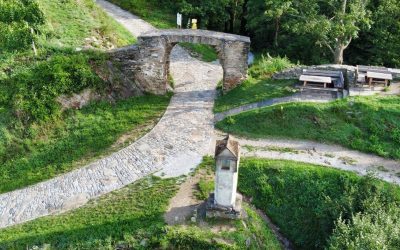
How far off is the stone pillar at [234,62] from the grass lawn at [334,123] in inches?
99.3

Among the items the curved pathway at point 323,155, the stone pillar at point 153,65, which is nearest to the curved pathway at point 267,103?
the curved pathway at point 323,155

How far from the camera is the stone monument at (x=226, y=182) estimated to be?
45.1ft

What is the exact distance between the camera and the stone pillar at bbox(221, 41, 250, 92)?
20.5m

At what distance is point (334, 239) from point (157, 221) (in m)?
5.53

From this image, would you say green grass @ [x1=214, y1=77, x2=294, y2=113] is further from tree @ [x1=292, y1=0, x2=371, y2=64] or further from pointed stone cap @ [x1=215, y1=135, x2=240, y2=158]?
pointed stone cap @ [x1=215, y1=135, x2=240, y2=158]

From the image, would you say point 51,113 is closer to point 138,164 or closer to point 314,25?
point 138,164

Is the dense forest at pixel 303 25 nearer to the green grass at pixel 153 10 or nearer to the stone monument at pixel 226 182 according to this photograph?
the green grass at pixel 153 10

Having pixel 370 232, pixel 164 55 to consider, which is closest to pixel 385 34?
pixel 164 55

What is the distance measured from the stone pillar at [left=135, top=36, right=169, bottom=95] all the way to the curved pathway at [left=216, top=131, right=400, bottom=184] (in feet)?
17.4

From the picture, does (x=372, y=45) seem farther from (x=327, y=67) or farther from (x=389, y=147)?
(x=389, y=147)

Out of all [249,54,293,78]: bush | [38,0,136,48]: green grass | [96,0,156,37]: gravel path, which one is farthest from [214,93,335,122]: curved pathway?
[96,0,156,37]: gravel path

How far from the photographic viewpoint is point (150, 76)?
70.5ft

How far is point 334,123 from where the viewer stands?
1867 centimetres

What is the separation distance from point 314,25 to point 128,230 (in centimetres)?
1539
